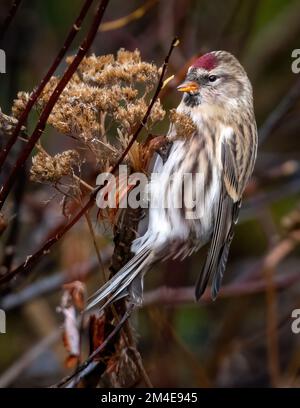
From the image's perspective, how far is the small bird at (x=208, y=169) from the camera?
2.85 m

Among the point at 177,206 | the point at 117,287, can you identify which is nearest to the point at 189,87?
the point at 177,206

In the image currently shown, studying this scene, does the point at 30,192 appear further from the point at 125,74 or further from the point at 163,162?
the point at 125,74

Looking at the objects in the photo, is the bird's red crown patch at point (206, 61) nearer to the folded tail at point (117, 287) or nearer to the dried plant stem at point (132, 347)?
the folded tail at point (117, 287)

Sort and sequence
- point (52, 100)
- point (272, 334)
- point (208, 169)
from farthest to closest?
point (272, 334) → point (208, 169) → point (52, 100)

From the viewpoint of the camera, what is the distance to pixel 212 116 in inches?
121

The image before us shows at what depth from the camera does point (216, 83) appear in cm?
309

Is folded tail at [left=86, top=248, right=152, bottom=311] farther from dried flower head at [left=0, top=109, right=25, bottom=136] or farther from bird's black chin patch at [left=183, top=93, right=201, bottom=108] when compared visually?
bird's black chin patch at [left=183, top=93, right=201, bottom=108]

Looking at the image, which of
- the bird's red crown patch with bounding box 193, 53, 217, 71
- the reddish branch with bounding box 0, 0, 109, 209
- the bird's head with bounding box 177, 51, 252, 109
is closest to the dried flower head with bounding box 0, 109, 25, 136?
the reddish branch with bounding box 0, 0, 109, 209

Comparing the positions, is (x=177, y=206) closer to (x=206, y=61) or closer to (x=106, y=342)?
(x=206, y=61)

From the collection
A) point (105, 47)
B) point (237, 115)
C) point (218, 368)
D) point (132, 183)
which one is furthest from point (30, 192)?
point (132, 183)

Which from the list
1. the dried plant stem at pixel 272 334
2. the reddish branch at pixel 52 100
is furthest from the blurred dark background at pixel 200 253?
the reddish branch at pixel 52 100

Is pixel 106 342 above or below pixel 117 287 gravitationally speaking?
below

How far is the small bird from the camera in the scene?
112 inches

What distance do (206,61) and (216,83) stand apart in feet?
0.50
